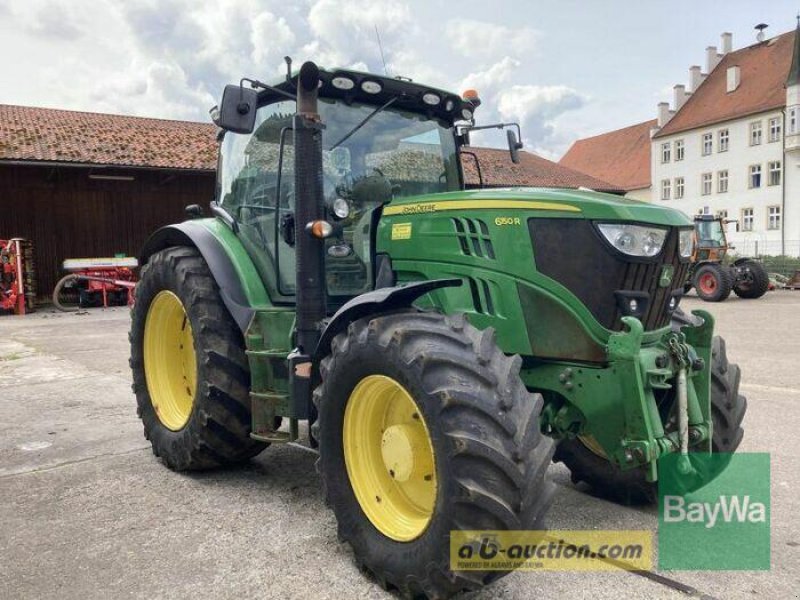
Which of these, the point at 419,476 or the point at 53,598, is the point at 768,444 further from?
the point at 53,598

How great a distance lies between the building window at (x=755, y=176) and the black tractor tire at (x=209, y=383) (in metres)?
39.1

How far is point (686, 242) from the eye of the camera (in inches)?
126

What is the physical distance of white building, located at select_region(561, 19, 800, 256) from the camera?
116ft

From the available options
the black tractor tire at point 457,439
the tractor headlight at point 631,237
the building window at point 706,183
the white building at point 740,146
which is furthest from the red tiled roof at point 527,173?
the black tractor tire at point 457,439

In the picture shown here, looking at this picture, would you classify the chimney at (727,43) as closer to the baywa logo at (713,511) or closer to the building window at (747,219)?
the building window at (747,219)

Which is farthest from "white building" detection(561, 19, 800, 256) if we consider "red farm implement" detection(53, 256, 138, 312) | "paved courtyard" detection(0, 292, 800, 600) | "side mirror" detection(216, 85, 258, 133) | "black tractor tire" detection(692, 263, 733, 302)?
"side mirror" detection(216, 85, 258, 133)

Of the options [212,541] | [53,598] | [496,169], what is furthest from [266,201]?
[496,169]

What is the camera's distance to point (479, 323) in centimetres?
313

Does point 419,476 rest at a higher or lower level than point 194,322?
lower

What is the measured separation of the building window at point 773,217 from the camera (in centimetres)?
3597

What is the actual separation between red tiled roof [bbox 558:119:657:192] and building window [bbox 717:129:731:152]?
5.73 m

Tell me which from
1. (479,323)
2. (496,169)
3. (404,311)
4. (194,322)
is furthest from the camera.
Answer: (496,169)

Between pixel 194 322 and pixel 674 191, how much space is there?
43074 mm

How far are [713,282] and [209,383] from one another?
16.7 metres
